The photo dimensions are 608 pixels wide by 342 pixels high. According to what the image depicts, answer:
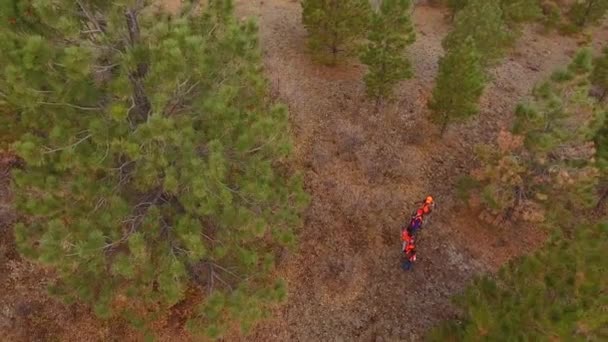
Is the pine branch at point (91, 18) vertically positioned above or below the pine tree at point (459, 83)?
above

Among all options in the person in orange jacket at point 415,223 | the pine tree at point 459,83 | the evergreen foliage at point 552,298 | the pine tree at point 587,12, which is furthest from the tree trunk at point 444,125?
the pine tree at point 587,12

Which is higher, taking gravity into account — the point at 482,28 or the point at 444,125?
the point at 482,28

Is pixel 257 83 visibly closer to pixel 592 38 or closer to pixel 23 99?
pixel 23 99

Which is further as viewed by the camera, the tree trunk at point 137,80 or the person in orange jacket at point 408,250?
the person in orange jacket at point 408,250

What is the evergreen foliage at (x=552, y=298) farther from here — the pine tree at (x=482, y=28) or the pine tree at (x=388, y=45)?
the pine tree at (x=482, y=28)

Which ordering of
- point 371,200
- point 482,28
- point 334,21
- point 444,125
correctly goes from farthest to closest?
point 334,21 → point 444,125 → point 482,28 → point 371,200

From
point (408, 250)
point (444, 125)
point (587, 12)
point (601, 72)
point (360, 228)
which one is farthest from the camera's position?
point (587, 12)

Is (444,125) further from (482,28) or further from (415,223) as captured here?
(415,223)

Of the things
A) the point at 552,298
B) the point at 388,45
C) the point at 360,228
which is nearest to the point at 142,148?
the point at 552,298
